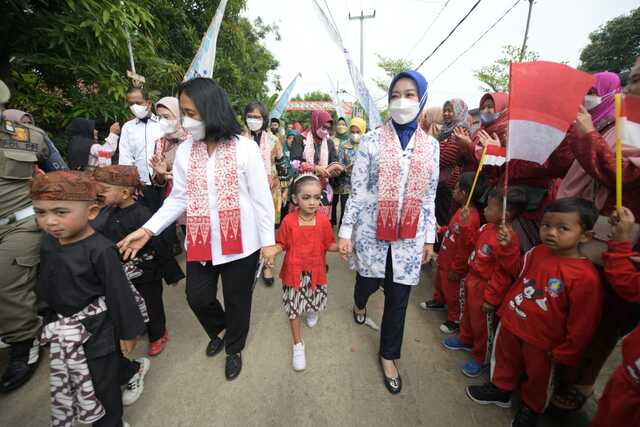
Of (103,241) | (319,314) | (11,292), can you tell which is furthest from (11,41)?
(319,314)

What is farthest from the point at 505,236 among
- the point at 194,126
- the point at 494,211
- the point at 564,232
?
the point at 194,126

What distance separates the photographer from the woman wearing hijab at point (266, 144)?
3371mm

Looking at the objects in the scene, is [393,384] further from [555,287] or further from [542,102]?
[542,102]

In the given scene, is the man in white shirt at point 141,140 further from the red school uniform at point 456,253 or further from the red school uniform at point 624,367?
the red school uniform at point 624,367

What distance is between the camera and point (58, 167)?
7.95ft

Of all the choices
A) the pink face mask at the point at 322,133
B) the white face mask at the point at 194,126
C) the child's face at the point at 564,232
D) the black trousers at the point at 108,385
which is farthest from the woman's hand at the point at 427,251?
the pink face mask at the point at 322,133

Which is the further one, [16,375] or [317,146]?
[317,146]

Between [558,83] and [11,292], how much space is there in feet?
11.9

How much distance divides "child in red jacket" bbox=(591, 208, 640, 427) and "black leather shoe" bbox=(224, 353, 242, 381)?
2.11 m

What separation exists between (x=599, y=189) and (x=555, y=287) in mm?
644

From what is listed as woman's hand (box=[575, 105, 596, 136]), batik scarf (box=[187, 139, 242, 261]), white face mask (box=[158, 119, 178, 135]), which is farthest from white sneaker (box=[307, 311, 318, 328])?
woman's hand (box=[575, 105, 596, 136])

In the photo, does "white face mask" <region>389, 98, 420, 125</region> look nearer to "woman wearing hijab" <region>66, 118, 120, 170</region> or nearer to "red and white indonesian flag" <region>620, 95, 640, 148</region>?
"red and white indonesian flag" <region>620, 95, 640, 148</region>

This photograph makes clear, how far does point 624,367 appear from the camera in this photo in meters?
1.30

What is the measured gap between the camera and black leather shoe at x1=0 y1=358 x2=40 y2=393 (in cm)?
200
